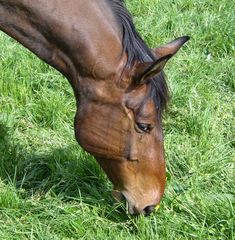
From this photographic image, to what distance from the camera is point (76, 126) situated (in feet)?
11.0

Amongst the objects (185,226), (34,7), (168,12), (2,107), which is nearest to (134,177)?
(185,226)

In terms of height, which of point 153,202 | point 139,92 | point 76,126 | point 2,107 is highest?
point 139,92

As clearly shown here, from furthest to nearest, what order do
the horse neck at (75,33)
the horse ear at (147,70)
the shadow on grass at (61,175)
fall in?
the shadow on grass at (61,175), the horse neck at (75,33), the horse ear at (147,70)

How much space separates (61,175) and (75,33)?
1.08 metres

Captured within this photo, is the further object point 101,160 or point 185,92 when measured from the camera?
point 185,92

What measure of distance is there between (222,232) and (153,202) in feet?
1.33

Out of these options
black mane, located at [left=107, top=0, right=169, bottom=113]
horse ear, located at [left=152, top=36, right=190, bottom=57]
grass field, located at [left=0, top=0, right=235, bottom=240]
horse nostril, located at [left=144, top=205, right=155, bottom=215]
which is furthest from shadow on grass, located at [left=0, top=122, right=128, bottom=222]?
horse ear, located at [left=152, top=36, right=190, bottom=57]

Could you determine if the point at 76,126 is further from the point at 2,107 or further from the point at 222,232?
the point at 2,107

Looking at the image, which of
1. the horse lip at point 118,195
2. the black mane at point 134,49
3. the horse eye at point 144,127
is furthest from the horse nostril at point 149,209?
the black mane at point 134,49

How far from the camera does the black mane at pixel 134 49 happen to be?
3.22 meters

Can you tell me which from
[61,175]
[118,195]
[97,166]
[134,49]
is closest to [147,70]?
[134,49]

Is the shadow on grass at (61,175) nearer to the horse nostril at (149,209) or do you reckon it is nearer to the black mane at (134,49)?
the horse nostril at (149,209)

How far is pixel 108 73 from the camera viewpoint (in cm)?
319

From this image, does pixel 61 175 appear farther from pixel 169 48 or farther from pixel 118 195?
pixel 169 48
